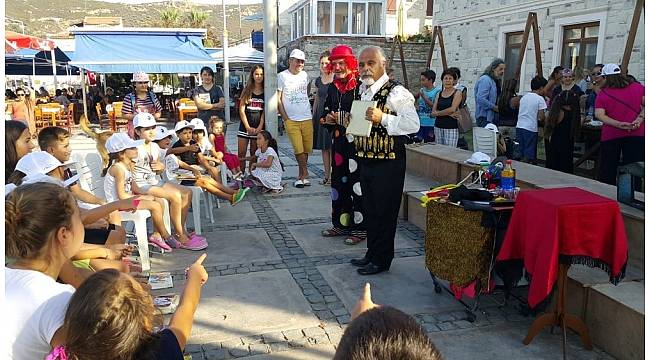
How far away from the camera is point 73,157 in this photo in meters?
4.90

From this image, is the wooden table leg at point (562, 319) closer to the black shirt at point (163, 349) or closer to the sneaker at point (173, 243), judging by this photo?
the black shirt at point (163, 349)

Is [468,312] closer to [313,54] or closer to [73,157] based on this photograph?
[73,157]

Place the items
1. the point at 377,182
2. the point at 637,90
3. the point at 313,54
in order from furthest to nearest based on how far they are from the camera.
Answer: the point at 313,54, the point at 637,90, the point at 377,182

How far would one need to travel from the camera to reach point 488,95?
25.0 ft

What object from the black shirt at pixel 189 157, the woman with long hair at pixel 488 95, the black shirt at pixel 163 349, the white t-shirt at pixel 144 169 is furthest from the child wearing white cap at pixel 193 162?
the woman with long hair at pixel 488 95

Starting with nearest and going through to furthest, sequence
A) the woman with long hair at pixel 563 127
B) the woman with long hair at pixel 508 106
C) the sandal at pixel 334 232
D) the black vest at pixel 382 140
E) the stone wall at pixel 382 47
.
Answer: the black vest at pixel 382 140, the sandal at pixel 334 232, the woman with long hair at pixel 563 127, the woman with long hair at pixel 508 106, the stone wall at pixel 382 47

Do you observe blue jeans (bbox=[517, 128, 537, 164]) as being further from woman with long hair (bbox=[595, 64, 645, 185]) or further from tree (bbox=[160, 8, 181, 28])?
tree (bbox=[160, 8, 181, 28])

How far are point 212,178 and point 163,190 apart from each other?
1.13 metres

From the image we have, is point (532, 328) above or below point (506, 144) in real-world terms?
below

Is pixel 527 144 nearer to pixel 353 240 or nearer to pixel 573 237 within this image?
pixel 353 240

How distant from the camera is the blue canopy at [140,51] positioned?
12914mm

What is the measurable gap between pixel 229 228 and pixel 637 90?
4.37 metres

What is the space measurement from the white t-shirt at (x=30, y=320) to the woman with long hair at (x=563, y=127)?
6.15 metres

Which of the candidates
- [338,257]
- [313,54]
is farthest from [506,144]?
[313,54]
